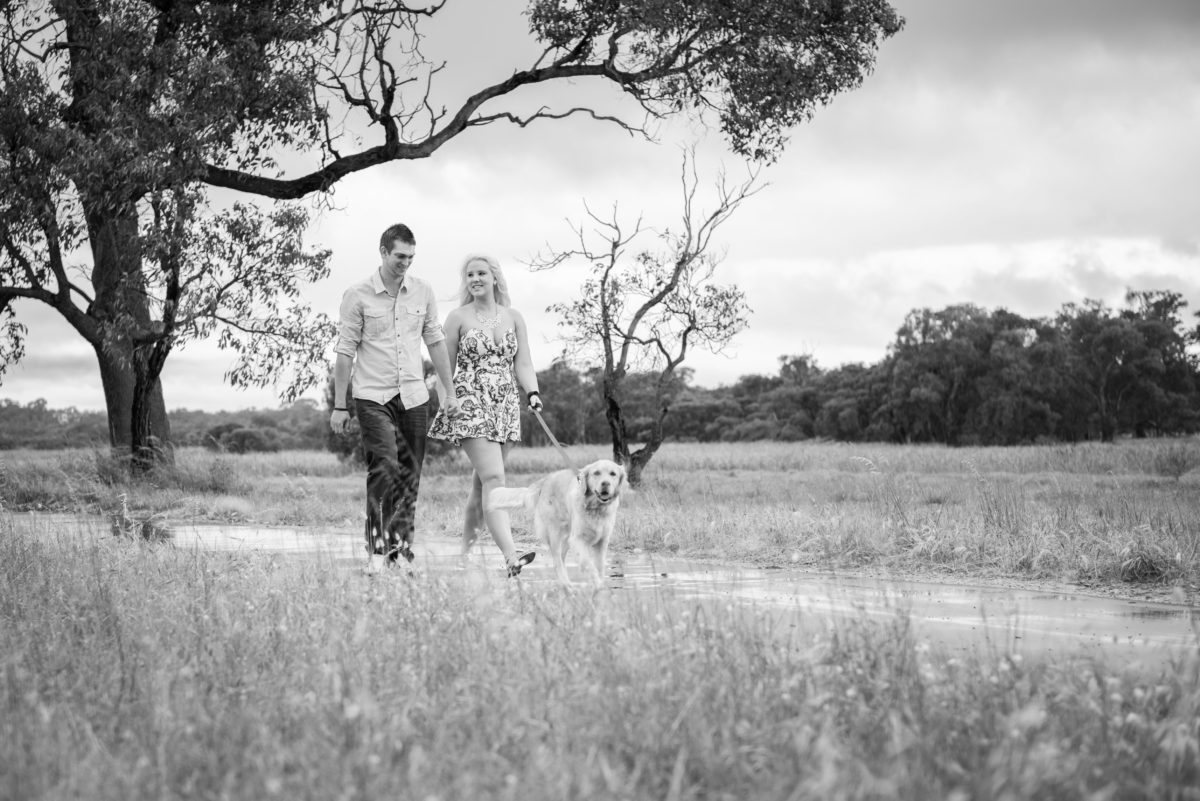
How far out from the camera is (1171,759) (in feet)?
11.3

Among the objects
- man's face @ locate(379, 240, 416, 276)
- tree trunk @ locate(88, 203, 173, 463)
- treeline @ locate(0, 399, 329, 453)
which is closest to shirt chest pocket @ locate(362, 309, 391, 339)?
man's face @ locate(379, 240, 416, 276)

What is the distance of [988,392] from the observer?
72.0 metres

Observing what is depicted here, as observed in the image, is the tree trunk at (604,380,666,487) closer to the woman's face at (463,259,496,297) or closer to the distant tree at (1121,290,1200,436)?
the woman's face at (463,259,496,297)

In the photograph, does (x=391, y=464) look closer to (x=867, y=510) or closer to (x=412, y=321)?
(x=412, y=321)

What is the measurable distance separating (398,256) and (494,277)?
0.82 m

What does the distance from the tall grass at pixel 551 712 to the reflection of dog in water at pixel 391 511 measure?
6.70 feet

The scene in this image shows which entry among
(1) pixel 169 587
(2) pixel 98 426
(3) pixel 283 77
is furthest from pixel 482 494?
(2) pixel 98 426

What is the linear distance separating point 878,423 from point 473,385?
71076 mm

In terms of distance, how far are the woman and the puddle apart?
71cm

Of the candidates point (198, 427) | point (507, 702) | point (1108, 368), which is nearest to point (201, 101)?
point (507, 702)

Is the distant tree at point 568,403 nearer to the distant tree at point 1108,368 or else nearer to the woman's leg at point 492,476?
the distant tree at point 1108,368

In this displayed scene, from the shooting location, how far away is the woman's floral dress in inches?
337

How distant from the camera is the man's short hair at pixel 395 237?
8.28 m

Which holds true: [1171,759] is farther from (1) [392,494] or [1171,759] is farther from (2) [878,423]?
(2) [878,423]
